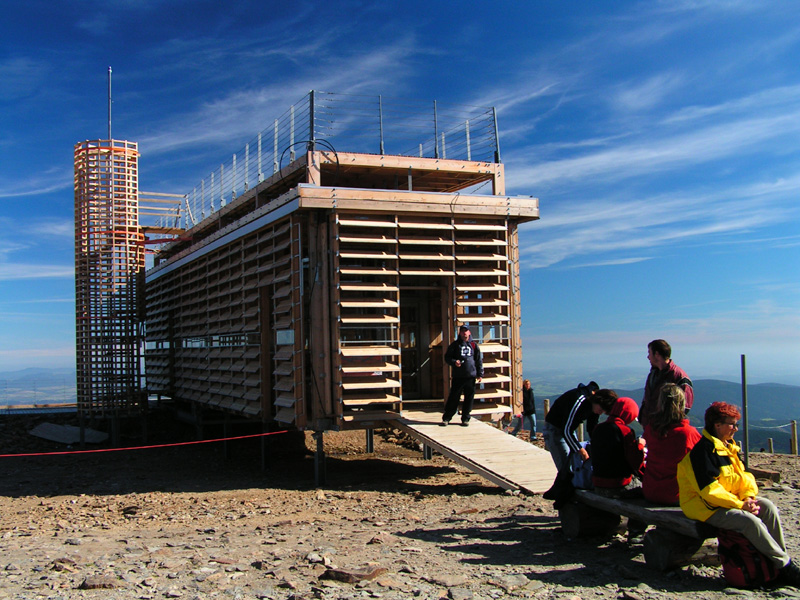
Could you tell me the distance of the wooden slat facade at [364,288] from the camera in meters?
12.1

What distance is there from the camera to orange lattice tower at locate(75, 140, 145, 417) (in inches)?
797

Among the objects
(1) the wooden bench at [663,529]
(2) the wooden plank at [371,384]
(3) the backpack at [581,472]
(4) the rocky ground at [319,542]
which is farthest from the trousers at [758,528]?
(2) the wooden plank at [371,384]

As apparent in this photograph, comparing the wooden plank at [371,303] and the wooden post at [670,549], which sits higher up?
the wooden plank at [371,303]

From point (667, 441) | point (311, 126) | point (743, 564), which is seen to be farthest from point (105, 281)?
point (743, 564)

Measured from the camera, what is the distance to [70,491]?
42.8 ft

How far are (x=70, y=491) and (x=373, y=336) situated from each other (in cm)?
661

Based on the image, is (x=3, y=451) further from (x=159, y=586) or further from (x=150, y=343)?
(x=159, y=586)

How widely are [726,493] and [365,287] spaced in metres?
7.78

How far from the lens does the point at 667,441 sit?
19.6ft

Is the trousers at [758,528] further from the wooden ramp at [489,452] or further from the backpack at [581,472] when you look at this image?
the wooden ramp at [489,452]

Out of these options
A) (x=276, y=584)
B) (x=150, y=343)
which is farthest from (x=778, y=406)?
(x=276, y=584)

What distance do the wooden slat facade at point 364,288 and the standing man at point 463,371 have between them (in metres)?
0.91

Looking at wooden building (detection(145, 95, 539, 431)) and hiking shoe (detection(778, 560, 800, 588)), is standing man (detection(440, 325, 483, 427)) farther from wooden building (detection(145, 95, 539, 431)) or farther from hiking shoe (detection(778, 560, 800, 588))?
hiking shoe (detection(778, 560, 800, 588))

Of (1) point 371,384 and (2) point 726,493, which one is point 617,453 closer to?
(2) point 726,493
